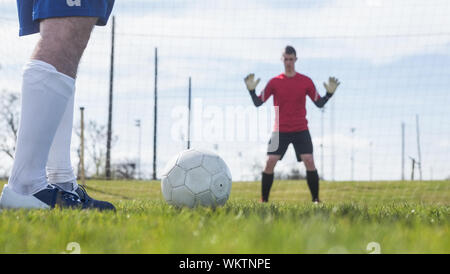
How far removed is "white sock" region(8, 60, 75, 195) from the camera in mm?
2891

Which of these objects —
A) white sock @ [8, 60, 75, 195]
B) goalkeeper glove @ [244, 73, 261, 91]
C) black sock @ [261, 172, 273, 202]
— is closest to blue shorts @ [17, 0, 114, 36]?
white sock @ [8, 60, 75, 195]

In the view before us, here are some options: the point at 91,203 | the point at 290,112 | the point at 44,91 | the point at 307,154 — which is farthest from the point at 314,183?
the point at 44,91

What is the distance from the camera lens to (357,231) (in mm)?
1994

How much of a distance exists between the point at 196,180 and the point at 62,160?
1036 mm

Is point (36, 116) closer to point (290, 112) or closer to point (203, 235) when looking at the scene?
point (203, 235)

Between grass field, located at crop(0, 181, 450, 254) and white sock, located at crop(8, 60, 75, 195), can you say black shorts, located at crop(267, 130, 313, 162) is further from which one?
white sock, located at crop(8, 60, 75, 195)

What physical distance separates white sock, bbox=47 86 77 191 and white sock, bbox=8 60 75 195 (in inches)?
18.9

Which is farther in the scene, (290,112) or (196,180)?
(290,112)

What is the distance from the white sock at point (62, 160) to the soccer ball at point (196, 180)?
0.81m

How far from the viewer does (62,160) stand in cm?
349

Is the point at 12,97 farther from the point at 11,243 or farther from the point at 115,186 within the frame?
the point at 11,243

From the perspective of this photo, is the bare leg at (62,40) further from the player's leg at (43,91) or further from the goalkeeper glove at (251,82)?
the goalkeeper glove at (251,82)
